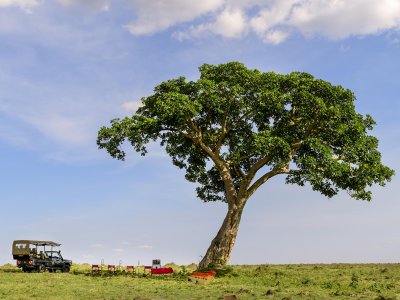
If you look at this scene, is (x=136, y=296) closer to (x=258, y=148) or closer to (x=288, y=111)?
(x=258, y=148)

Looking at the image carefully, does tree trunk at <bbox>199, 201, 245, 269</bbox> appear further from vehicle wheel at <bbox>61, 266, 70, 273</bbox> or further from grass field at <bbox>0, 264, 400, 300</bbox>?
vehicle wheel at <bbox>61, 266, 70, 273</bbox>

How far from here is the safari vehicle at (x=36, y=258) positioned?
43625 mm

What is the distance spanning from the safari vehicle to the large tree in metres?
10.9

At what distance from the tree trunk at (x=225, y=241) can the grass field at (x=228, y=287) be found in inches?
90.8

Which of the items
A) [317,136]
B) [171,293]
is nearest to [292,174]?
[317,136]

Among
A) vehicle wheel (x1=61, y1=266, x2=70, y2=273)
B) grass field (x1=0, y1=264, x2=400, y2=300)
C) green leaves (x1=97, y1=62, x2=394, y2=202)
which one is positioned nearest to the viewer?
grass field (x1=0, y1=264, x2=400, y2=300)

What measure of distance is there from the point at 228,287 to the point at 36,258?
70.2 ft

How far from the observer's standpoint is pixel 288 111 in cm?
4038

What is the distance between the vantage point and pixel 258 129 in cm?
4200

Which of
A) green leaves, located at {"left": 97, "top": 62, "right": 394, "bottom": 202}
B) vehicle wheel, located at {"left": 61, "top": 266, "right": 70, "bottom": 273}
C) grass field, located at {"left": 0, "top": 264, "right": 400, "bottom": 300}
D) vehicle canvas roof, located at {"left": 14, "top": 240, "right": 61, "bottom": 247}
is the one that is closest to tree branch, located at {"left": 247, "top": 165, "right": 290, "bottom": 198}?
green leaves, located at {"left": 97, "top": 62, "right": 394, "bottom": 202}

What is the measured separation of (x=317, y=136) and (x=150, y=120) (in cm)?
1359

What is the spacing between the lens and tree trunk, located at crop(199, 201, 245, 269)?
135 feet

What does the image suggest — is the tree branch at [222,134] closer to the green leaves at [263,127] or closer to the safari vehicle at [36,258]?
the green leaves at [263,127]

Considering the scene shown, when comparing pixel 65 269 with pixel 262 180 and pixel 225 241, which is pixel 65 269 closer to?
pixel 225 241
